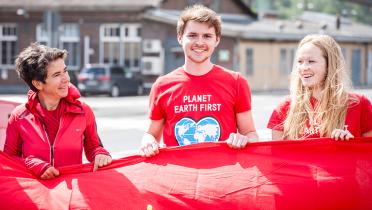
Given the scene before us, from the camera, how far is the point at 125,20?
4534cm

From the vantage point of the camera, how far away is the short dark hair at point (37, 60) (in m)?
4.73

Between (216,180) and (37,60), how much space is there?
138 cm

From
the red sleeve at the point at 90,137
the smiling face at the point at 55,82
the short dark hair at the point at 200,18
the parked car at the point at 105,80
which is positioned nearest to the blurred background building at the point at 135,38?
the parked car at the point at 105,80

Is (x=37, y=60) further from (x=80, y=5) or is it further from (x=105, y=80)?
(x=80, y=5)

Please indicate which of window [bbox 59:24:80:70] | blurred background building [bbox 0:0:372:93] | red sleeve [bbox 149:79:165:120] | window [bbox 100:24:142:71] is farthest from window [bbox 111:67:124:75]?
red sleeve [bbox 149:79:165:120]

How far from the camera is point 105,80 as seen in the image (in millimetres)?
36969

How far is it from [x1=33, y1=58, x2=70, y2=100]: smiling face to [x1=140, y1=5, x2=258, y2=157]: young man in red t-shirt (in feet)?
2.06

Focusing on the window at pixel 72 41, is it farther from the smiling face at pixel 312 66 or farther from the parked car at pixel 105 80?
the smiling face at pixel 312 66

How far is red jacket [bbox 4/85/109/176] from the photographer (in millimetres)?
4695

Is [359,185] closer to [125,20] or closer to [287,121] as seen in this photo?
[287,121]

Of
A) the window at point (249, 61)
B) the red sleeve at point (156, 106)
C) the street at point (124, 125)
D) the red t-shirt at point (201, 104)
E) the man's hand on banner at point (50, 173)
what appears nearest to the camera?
the man's hand on banner at point (50, 173)

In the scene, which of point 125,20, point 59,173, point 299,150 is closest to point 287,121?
point 299,150

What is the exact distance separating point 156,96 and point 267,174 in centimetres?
96

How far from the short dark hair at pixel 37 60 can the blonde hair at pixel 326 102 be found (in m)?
1.58
